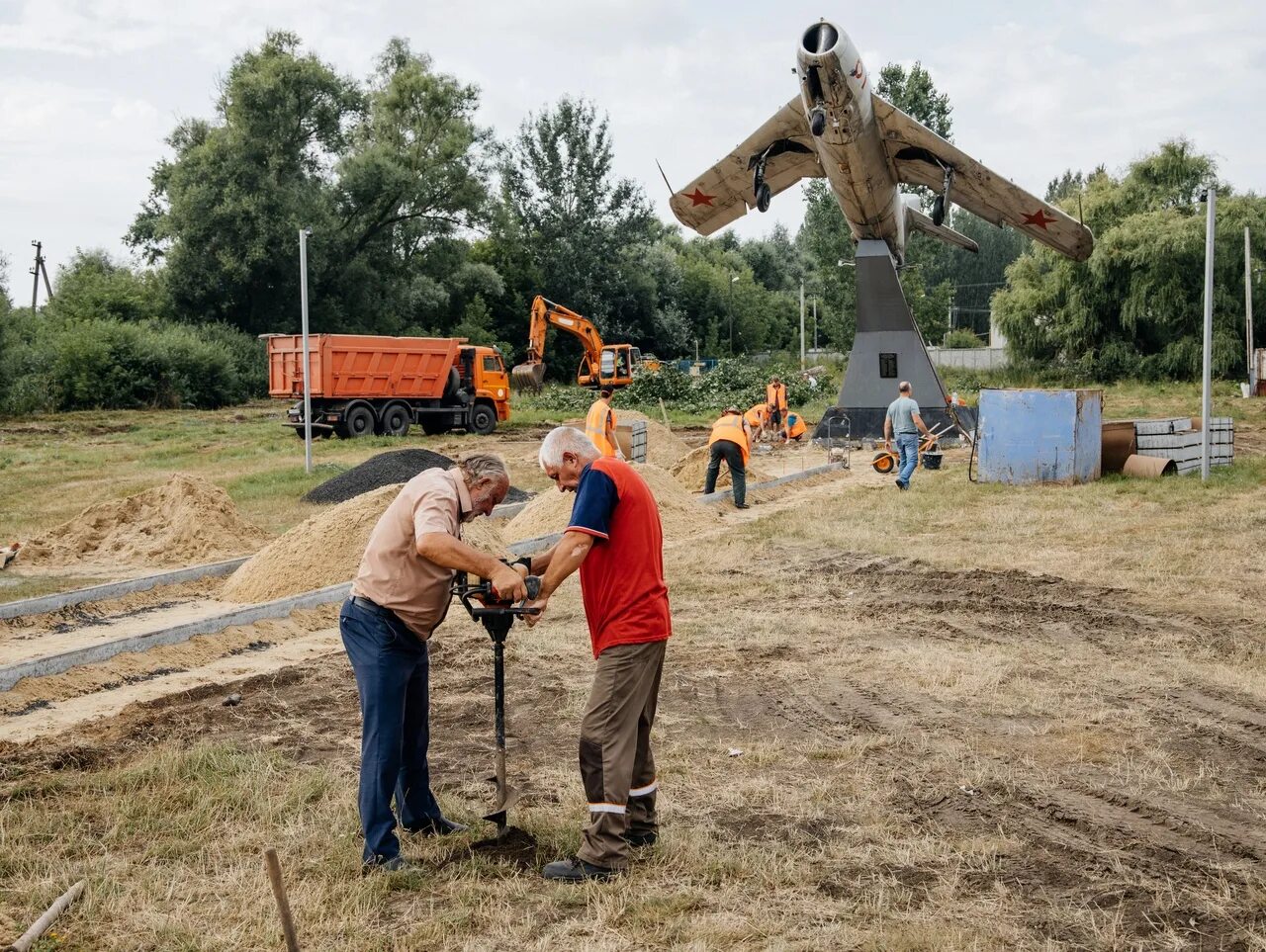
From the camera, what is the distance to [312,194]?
4625 centimetres

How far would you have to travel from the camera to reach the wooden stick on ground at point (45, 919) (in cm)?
418

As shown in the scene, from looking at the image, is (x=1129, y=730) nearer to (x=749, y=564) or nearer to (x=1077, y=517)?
(x=749, y=564)

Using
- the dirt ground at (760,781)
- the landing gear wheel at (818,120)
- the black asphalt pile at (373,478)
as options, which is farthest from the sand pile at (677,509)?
the landing gear wheel at (818,120)

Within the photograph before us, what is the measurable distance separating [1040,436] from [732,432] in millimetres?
4893

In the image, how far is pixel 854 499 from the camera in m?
17.7

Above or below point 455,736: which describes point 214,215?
above

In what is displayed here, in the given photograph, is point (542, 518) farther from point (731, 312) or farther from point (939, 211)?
point (731, 312)

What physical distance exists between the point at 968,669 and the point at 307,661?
15.7 ft

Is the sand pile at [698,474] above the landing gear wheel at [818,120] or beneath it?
beneath

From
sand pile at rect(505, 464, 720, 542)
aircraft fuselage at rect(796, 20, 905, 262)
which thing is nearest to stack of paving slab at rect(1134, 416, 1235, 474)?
aircraft fuselage at rect(796, 20, 905, 262)

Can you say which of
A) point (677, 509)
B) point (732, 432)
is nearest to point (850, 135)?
point (732, 432)

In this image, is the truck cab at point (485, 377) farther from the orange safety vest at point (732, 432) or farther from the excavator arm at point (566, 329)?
the orange safety vest at point (732, 432)

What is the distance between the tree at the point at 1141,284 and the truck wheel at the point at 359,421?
26.4 meters

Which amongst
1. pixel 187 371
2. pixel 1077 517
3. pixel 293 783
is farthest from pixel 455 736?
pixel 187 371
